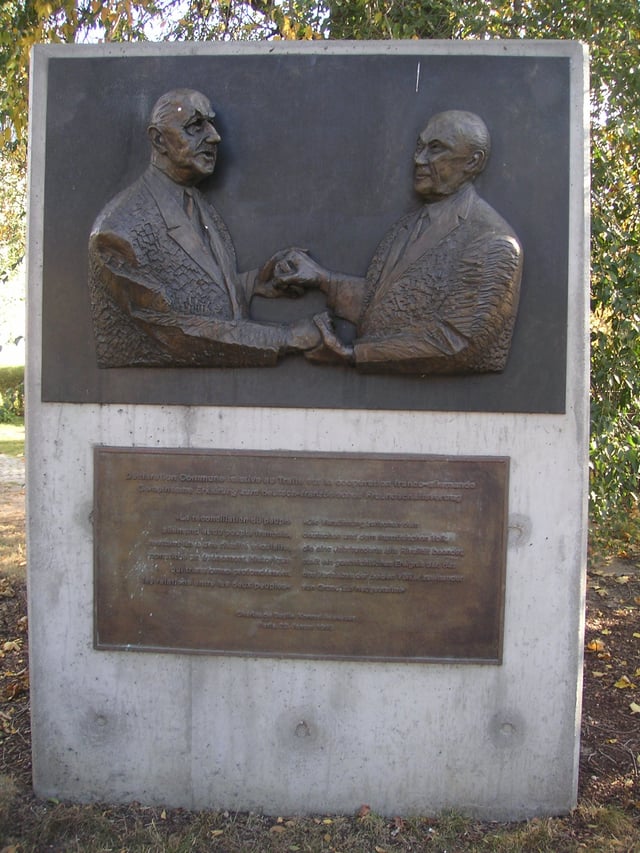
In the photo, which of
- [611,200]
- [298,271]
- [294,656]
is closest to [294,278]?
[298,271]

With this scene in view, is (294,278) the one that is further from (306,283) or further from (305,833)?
(305,833)

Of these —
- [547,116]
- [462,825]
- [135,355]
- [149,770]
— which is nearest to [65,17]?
[135,355]

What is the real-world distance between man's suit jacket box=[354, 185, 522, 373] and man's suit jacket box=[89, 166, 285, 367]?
1.57 feet

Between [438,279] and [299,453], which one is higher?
[438,279]

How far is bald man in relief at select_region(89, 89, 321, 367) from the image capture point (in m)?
3.31

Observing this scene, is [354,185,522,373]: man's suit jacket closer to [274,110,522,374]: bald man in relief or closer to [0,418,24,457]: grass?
[274,110,522,374]: bald man in relief

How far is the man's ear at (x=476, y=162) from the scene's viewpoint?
10.7 feet

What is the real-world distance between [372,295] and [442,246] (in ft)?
1.18

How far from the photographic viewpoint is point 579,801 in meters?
3.59

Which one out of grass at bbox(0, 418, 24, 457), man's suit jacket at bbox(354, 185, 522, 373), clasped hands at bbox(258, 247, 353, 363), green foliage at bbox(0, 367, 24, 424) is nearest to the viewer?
man's suit jacket at bbox(354, 185, 522, 373)

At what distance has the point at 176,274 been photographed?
3.38m

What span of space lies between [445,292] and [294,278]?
0.65 metres

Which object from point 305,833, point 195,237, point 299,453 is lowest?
point 305,833

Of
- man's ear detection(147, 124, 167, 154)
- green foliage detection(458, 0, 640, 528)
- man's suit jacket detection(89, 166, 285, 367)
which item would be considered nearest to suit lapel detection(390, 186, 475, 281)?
man's suit jacket detection(89, 166, 285, 367)
